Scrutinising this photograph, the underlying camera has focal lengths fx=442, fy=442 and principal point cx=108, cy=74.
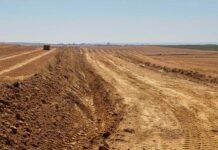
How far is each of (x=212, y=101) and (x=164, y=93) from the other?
338 centimetres

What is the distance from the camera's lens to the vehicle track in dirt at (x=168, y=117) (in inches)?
515

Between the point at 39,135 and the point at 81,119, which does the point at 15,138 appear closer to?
the point at 39,135

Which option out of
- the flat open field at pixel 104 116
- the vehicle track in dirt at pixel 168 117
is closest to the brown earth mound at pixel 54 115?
the flat open field at pixel 104 116

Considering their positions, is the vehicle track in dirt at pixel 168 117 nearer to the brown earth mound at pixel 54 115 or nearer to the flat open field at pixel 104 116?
the flat open field at pixel 104 116

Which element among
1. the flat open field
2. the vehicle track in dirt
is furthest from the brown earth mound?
the vehicle track in dirt

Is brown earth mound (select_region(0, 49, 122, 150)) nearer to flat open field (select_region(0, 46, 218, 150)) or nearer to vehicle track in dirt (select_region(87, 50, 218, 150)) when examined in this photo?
A: flat open field (select_region(0, 46, 218, 150))

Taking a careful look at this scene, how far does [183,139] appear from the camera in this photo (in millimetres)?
13391

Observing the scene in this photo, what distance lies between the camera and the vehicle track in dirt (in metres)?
13.1

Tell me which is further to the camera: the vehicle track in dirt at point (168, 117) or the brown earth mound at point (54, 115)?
the vehicle track in dirt at point (168, 117)

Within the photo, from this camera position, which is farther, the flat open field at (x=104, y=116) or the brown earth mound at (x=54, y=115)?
the flat open field at (x=104, y=116)

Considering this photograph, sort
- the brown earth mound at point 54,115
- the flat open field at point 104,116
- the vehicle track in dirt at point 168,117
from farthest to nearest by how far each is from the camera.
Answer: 1. the vehicle track in dirt at point 168,117
2. the flat open field at point 104,116
3. the brown earth mound at point 54,115

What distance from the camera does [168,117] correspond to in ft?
55.3

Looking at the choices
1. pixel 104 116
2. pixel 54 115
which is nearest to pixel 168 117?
pixel 104 116

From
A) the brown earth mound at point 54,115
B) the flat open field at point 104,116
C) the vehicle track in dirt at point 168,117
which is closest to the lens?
the brown earth mound at point 54,115
